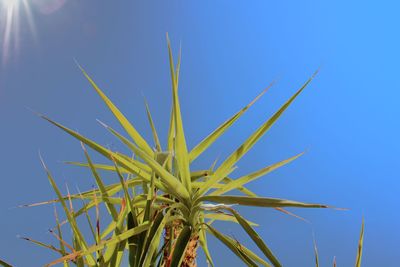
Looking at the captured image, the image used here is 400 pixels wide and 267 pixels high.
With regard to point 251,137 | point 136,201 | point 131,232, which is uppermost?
point 251,137

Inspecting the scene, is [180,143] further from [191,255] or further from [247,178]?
[191,255]

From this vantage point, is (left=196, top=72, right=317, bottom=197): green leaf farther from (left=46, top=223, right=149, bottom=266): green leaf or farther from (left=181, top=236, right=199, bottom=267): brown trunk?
(left=46, top=223, right=149, bottom=266): green leaf

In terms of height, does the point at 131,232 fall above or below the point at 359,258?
above

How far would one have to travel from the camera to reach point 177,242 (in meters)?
1.54

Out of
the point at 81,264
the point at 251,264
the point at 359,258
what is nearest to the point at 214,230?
the point at 251,264

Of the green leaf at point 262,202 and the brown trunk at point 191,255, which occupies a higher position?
the green leaf at point 262,202

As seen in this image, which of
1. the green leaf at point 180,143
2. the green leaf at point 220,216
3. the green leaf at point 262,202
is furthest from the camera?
the green leaf at point 220,216

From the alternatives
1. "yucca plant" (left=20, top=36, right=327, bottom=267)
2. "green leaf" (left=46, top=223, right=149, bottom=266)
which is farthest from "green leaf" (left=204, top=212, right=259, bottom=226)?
"green leaf" (left=46, top=223, right=149, bottom=266)

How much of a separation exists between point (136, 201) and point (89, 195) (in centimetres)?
32

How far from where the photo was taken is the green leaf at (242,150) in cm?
164

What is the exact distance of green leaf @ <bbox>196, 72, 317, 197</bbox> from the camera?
5.39 feet

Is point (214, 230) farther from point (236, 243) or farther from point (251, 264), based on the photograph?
point (251, 264)

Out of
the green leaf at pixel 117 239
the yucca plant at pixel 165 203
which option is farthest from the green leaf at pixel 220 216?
the green leaf at pixel 117 239

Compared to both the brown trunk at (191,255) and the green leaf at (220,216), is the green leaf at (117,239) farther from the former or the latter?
the green leaf at (220,216)
